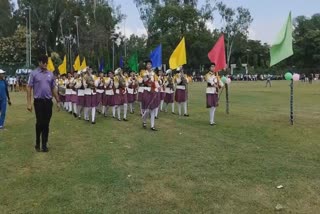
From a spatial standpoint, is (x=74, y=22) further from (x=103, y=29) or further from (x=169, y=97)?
(x=169, y=97)

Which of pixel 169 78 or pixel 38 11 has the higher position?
pixel 38 11

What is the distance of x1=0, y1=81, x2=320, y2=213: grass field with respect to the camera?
26.6 ft

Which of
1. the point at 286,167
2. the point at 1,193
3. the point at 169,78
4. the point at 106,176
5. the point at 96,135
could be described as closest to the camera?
the point at 1,193

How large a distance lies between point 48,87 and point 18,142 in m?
2.87

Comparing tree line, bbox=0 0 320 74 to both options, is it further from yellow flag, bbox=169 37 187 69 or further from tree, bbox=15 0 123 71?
yellow flag, bbox=169 37 187 69

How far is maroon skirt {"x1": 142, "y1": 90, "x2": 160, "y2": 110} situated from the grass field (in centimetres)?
80

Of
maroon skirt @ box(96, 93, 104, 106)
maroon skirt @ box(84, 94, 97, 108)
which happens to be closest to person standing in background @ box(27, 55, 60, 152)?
→ maroon skirt @ box(84, 94, 97, 108)

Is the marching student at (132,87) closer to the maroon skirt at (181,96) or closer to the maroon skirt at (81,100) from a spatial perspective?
the maroon skirt at (181,96)

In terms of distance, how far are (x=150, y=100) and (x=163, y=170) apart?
5958 mm

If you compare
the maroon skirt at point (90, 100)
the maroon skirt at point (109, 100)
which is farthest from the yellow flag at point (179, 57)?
the maroon skirt at point (90, 100)

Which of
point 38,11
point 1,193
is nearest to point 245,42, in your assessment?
point 38,11

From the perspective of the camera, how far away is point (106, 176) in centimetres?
959

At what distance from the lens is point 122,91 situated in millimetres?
19891

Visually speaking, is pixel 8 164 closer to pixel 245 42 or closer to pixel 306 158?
pixel 306 158
